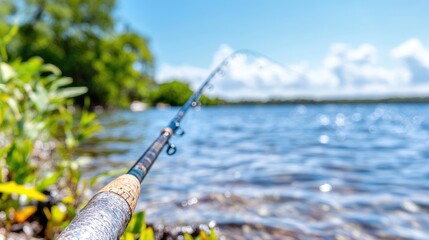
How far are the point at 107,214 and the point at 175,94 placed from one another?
11.3ft

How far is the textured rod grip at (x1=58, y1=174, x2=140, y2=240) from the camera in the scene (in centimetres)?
90

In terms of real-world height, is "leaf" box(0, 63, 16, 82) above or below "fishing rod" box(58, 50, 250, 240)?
above

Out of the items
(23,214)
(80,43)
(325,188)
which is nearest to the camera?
(23,214)

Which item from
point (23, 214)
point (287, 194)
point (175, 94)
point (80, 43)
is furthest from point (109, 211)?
point (80, 43)

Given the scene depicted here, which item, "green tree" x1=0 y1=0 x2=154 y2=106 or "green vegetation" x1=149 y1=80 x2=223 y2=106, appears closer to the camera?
"green vegetation" x1=149 y1=80 x2=223 y2=106

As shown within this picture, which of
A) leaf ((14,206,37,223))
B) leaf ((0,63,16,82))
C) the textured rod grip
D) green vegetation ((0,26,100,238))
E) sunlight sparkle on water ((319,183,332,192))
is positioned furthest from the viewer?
sunlight sparkle on water ((319,183,332,192))

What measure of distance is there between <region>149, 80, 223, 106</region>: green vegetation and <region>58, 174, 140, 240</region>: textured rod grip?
280 centimetres

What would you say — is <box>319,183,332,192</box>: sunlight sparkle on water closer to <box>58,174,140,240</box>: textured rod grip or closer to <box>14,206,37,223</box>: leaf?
<box>14,206,37,223</box>: leaf

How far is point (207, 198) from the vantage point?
607cm

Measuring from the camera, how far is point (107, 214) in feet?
3.42

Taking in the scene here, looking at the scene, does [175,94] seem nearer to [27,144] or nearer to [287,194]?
[27,144]

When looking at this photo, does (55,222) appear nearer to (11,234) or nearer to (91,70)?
(11,234)

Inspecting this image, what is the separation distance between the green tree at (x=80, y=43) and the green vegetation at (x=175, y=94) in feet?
152

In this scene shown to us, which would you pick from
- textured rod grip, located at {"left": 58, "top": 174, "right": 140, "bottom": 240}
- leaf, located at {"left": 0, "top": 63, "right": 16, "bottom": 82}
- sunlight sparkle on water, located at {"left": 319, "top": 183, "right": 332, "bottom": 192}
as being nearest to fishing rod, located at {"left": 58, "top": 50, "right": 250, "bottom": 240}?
textured rod grip, located at {"left": 58, "top": 174, "right": 140, "bottom": 240}
